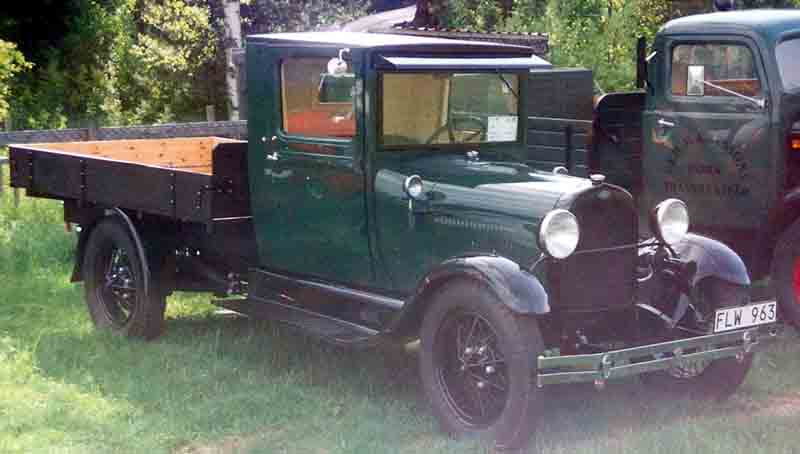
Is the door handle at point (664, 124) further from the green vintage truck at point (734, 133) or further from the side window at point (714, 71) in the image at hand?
the side window at point (714, 71)

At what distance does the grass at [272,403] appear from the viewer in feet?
17.0

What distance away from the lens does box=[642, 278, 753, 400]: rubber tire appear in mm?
5570

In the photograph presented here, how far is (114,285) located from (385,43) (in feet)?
8.53

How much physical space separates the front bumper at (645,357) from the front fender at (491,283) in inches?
9.6

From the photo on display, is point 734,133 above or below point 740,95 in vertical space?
below

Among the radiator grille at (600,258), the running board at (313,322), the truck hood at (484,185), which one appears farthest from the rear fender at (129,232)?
the radiator grille at (600,258)

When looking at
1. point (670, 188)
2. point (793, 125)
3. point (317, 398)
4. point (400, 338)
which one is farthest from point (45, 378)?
point (793, 125)

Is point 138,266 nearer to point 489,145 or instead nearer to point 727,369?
→ point 489,145

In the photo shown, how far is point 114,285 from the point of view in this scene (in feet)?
24.0

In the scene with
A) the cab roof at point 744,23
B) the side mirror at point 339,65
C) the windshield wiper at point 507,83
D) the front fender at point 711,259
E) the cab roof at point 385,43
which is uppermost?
the cab roof at point 744,23

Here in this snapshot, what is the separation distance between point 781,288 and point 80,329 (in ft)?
14.1

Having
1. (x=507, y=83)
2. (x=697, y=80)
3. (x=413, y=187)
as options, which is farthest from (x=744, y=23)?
(x=413, y=187)

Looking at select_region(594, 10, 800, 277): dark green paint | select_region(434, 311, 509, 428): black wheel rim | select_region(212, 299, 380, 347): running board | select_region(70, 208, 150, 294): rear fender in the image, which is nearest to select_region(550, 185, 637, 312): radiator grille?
select_region(434, 311, 509, 428): black wheel rim

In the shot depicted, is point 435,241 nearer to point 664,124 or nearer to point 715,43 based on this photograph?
point 664,124
